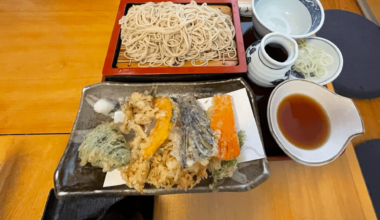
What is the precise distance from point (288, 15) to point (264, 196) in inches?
53.3

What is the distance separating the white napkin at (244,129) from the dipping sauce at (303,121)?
17 cm

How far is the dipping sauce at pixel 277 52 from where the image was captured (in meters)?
1.14

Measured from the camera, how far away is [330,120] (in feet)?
3.69

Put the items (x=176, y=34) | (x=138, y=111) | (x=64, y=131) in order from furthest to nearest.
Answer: (x=176, y=34) → (x=64, y=131) → (x=138, y=111)

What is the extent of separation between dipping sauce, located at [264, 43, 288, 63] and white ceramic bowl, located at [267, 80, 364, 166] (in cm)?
16

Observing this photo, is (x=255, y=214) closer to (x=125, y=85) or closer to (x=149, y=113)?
(x=149, y=113)

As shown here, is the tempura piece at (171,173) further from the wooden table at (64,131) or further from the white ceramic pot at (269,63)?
the white ceramic pot at (269,63)

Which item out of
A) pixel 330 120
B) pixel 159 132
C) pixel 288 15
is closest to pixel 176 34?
pixel 159 132

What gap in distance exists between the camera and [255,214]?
101 cm

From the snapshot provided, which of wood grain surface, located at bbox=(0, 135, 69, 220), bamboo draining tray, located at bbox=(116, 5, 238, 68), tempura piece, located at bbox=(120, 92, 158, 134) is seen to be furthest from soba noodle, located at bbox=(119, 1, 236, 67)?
wood grain surface, located at bbox=(0, 135, 69, 220)

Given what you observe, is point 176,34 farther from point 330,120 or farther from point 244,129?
point 330,120

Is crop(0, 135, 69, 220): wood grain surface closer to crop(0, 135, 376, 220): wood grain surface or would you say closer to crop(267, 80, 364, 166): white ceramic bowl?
crop(0, 135, 376, 220): wood grain surface

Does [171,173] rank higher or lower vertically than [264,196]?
higher

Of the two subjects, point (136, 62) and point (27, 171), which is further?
point (136, 62)
